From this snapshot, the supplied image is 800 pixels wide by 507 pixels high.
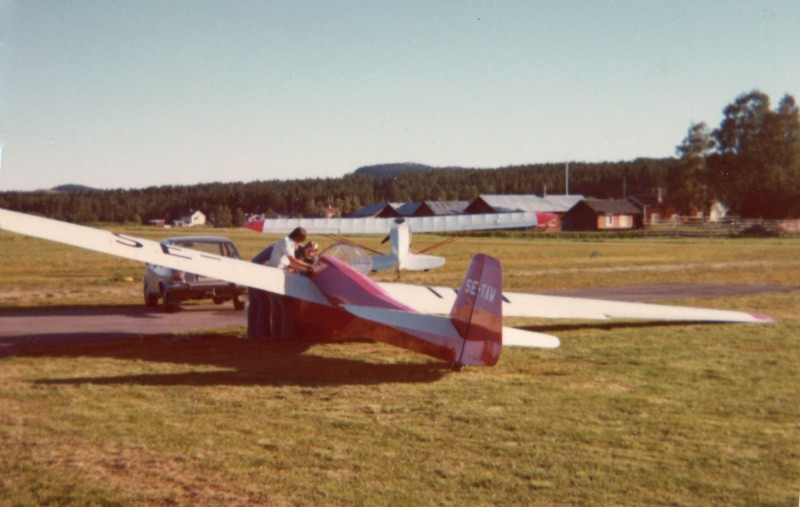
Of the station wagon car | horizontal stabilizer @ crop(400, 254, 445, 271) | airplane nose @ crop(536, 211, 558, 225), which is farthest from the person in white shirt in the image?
horizontal stabilizer @ crop(400, 254, 445, 271)

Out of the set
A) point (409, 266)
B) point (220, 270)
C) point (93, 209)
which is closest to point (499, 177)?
point (93, 209)

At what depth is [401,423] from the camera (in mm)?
6172

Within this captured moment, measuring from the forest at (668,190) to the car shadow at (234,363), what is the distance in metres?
37.6

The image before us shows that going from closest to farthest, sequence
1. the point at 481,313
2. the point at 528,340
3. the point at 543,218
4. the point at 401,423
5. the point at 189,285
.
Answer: the point at 401,423
the point at 481,313
the point at 528,340
the point at 543,218
the point at 189,285

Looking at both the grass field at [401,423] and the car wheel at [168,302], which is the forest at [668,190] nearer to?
the car wheel at [168,302]

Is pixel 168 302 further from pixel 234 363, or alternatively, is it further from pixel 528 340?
pixel 528 340

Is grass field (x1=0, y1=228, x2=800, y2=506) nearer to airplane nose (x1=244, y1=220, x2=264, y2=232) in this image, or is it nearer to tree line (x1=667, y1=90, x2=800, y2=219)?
airplane nose (x1=244, y1=220, x2=264, y2=232)

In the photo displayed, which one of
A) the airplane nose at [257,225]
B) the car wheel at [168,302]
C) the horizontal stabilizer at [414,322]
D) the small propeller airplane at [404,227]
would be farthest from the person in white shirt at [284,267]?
the small propeller airplane at [404,227]

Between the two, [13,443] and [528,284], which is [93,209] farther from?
[13,443]

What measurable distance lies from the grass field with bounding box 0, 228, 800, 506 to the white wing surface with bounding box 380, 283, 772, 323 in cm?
37

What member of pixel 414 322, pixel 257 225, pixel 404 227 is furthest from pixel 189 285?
pixel 404 227

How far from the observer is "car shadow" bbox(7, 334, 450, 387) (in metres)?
7.96

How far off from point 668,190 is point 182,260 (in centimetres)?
6820

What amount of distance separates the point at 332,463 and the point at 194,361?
4666 millimetres
